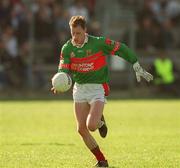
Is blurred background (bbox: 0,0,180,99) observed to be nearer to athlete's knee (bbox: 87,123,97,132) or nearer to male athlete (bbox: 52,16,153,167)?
male athlete (bbox: 52,16,153,167)

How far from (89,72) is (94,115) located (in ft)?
2.21

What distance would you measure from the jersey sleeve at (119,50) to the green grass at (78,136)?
5.16 feet

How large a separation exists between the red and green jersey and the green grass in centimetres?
131

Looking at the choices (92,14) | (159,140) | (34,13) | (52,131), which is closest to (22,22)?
(34,13)

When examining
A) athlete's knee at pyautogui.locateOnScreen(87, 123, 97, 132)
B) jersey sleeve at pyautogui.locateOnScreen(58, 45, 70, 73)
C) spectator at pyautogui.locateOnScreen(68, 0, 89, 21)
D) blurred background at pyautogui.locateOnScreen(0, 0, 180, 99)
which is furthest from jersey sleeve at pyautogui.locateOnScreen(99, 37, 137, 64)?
spectator at pyautogui.locateOnScreen(68, 0, 89, 21)

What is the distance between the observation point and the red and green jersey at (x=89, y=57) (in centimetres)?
1087

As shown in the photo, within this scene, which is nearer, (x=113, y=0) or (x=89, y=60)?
(x=89, y=60)

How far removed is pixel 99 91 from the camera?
10.9m

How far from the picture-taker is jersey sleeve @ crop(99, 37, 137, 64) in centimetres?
1084

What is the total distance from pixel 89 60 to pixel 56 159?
1.75 m

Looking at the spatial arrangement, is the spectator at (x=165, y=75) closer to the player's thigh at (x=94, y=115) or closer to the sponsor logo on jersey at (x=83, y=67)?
the sponsor logo on jersey at (x=83, y=67)

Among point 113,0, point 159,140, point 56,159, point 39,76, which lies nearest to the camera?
point 56,159

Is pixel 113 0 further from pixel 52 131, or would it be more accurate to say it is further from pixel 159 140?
pixel 159 140

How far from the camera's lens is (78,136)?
15.5 metres
